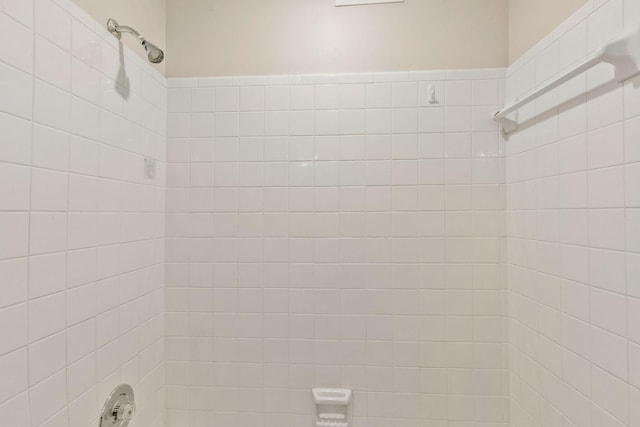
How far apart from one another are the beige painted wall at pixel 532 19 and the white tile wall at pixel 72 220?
1547 mm

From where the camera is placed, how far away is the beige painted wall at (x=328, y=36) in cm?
146

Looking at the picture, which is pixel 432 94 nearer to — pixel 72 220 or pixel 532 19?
pixel 532 19

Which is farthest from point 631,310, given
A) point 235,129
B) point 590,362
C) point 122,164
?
point 122,164

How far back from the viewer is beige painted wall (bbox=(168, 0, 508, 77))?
1.46 m

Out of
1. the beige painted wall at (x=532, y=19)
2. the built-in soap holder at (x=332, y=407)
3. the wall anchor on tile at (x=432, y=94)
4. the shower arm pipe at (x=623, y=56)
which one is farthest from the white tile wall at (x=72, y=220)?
the beige painted wall at (x=532, y=19)

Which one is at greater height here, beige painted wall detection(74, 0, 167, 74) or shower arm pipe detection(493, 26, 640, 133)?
beige painted wall detection(74, 0, 167, 74)

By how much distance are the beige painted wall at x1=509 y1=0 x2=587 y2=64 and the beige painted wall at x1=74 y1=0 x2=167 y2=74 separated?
1547mm

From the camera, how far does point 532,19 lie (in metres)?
1.28

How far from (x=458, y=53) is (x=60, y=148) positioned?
1540 mm

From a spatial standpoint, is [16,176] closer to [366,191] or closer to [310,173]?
[310,173]

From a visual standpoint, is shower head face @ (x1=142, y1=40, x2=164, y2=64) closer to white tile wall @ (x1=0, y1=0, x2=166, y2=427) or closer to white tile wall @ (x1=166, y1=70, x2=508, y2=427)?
white tile wall @ (x1=0, y1=0, x2=166, y2=427)

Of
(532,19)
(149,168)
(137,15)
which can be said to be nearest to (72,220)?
(149,168)

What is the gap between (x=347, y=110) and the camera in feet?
4.84

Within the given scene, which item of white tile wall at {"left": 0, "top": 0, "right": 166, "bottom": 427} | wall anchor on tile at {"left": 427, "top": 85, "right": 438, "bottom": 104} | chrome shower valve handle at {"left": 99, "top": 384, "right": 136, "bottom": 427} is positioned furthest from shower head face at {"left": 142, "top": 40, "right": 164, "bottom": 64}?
chrome shower valve handle at {"left": 99, "top": 384, "right": 136, "bottom": 427}
